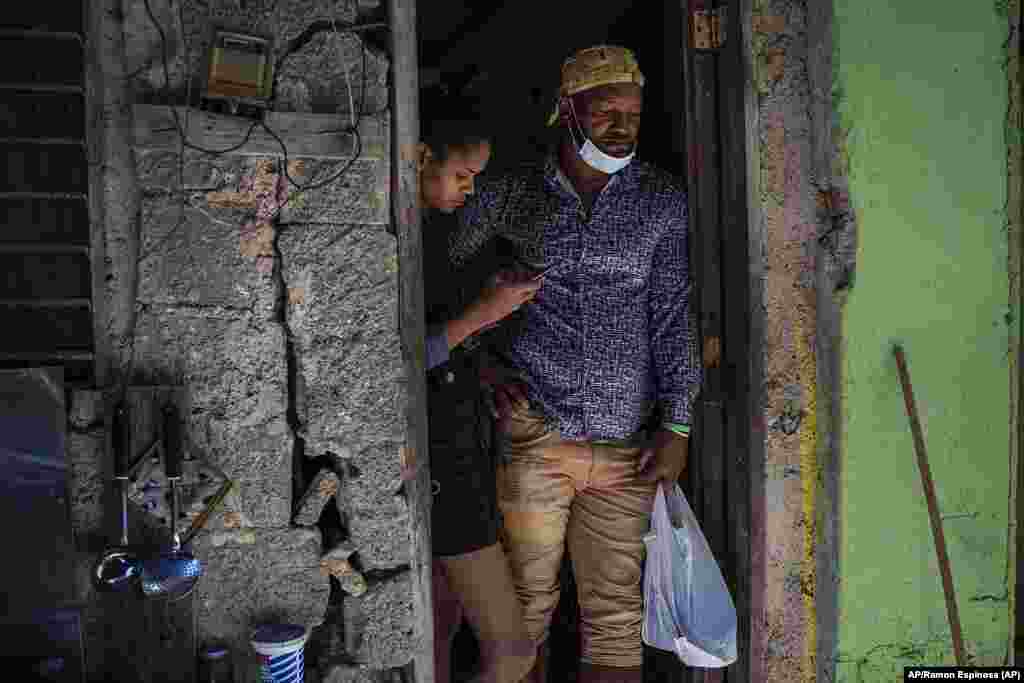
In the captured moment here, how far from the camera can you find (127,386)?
225 centimetres

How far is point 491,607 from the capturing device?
2.69 meters

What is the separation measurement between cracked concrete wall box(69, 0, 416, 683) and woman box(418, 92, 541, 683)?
0.24m

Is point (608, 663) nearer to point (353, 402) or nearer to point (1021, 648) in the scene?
point (353, 402)

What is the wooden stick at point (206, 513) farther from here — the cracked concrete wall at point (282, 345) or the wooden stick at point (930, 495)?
the wooden stick at point (930, 495)

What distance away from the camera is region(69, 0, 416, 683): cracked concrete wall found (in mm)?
2242

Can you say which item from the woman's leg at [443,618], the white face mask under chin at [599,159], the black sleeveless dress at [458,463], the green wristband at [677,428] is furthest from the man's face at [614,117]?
the woman's leg at [443,618]

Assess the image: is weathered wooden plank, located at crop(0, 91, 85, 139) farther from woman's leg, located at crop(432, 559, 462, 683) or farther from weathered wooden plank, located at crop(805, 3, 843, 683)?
weathered wooden plank, located at crop(805, 3, 843, 683)

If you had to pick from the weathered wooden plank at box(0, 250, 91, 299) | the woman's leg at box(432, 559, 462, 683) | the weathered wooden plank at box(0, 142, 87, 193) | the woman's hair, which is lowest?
the woman's leg at box(432, 559, 462, 683)

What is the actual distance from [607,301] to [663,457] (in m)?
0.53

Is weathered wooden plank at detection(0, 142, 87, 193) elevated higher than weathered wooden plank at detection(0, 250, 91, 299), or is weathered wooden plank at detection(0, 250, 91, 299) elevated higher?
weathered wooden plank at detection(0, 142, 87, 193)

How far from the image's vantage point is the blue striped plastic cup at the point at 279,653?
229cm

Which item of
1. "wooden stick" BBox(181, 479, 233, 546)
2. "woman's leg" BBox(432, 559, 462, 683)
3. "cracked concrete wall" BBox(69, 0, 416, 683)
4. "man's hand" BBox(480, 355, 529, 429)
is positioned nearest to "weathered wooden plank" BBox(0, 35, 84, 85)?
"cracked concrete wall" BBox(69, 0, 416, 683)

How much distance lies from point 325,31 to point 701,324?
4.83 feet

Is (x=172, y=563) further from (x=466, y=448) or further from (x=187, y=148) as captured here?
(x=187, y=148)
